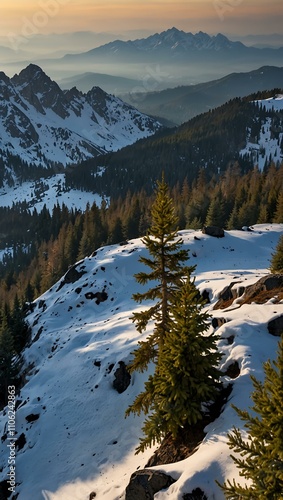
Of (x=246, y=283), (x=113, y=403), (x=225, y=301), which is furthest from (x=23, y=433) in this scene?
(x=246, y=283)

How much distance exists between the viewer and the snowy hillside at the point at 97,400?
49.0ft

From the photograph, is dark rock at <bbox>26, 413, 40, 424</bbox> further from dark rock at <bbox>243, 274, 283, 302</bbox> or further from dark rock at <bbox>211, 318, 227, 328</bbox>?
dark rock at <bbox>243, 274, 283, 302</bbox>

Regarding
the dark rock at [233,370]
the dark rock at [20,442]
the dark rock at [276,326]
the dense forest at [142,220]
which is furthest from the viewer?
the dense forest at [142,220]

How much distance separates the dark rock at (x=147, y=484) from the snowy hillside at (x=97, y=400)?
0.31 metres

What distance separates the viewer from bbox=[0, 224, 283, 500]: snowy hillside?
14.9 meters

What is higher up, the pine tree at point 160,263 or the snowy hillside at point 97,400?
the pine tree at point 160,263

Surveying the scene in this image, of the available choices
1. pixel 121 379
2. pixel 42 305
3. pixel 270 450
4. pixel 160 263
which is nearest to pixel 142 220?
pixel 42 305

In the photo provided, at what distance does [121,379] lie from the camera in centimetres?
2573

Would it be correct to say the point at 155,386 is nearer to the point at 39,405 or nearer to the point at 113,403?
the point at 113,403

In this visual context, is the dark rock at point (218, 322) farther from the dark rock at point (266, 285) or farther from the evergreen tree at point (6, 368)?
the evergreen tree at point (6, 368)

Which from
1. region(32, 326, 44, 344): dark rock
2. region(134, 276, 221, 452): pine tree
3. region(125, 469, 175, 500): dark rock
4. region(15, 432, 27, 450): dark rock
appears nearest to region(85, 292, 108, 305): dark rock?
region(32, 326, 44, 344): dark rock

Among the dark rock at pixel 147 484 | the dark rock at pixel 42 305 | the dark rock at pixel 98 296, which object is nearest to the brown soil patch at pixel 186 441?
the dark rock at pixel 147 484

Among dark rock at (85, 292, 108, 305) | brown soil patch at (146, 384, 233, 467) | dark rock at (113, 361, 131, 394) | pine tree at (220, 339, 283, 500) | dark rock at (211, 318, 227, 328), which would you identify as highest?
pine tree at (220, 339, 283, 500)

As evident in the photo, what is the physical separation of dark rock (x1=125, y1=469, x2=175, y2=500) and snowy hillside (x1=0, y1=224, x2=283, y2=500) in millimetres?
310
